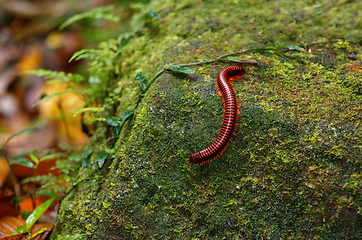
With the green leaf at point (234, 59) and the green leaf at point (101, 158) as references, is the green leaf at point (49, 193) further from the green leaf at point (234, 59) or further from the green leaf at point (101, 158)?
the green leaf at point (234, 59)

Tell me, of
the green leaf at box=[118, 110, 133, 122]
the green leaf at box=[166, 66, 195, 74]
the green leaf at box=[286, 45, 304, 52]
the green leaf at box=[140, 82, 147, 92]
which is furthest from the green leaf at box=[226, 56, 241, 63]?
the green leaf at box=[118, 110, 133, 122]

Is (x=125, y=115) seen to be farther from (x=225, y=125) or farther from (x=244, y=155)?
(x=244, y=155)

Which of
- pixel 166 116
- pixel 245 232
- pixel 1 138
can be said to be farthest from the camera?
pixel 1 138

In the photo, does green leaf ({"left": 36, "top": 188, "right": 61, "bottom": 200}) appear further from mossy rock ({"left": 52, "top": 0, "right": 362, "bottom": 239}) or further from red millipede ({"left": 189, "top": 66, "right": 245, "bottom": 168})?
red millipede ({"left": 189, "top": 66, "right": 245, "bottom": 168})

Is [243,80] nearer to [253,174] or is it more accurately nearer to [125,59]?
[253,174]

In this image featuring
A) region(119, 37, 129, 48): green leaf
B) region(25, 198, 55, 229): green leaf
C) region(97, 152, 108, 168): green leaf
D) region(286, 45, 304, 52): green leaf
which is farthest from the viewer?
region(119, 37, 129, 48): green leaf

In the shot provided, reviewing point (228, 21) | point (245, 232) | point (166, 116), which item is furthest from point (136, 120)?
point (228, 21)

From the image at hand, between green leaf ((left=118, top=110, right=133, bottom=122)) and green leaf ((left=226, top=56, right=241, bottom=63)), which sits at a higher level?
green leaf ((left=226, top=56, right=241, bottom=63))
